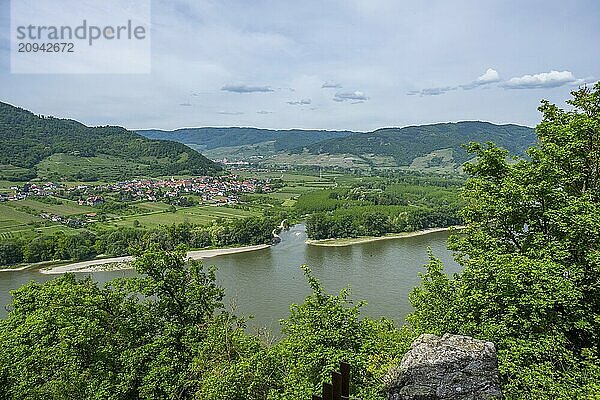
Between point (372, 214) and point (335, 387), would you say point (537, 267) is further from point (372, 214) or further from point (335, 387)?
point (372, 214)


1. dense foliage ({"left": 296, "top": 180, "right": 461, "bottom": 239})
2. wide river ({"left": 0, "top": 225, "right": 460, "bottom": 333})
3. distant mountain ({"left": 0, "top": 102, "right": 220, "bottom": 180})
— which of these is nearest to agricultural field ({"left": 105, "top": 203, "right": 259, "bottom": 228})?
dense foliage ({"left": 296, "top": 180, "right": 461, "bottom": 239})

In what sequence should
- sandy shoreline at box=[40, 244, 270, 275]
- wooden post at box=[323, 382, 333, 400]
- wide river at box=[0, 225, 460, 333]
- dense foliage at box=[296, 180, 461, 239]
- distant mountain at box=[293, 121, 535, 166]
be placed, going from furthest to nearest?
1. distant mountain at box=[293, 121, 535, 166]
2. dense foliage at box=[296, 180, 461, 239]
3. sandy shoreline at box=[40, 244, 270, 275]
4. wide river at box=[0, 225, 460, 333]
5. wooden post at box=[323, 382, 333, 400]

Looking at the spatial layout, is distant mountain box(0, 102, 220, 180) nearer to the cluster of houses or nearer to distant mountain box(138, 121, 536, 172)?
the cluster of houses

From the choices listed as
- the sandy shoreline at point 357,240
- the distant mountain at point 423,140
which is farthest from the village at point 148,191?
the distant mountain at point 423,140

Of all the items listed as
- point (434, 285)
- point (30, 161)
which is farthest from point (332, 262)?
point (30, 161)

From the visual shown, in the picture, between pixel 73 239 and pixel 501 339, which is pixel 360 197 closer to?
pixel 73 239

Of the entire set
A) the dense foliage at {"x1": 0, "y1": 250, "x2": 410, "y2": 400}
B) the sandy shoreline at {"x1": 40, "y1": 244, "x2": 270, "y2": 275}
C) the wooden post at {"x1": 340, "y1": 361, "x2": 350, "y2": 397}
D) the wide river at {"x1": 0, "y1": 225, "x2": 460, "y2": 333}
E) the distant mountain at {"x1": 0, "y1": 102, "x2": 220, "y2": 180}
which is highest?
the distant mountain at {"x1": 0, "y1": 102, "x2": 220, "y2": 180}

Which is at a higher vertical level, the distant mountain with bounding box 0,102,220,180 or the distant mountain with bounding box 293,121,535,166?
the distant mountain with bounding box 293,121,535,166
